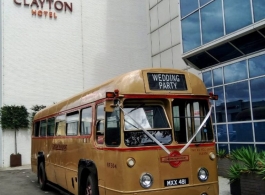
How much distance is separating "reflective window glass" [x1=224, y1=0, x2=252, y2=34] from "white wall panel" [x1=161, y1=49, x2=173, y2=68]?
933cm

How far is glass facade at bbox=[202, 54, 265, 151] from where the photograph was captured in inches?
509

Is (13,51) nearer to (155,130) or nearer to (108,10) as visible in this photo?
(108,10)

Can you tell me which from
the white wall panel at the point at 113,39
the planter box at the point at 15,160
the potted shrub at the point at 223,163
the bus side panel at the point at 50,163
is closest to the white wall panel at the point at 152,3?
the white wall panel at the point at 113,39

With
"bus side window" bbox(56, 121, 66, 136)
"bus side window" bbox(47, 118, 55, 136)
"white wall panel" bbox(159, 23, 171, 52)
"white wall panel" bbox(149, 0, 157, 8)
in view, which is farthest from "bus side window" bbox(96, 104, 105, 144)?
"white wall panel" bbox(149, 0, 157, 8)

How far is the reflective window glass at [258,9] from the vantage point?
39.4 feet

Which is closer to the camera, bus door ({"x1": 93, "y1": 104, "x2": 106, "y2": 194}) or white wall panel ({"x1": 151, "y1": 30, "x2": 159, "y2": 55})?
bus door ({"x1": 93, "y1": 104, "x2": 106, "y2": 194})

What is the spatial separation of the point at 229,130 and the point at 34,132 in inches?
332

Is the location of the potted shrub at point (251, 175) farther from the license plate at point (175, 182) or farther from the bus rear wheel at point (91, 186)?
the bus rear wheel at point (91, 186)

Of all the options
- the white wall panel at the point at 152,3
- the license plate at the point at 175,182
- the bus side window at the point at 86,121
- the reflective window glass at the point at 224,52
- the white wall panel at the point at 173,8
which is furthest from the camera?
the white wall panel at the point at 152,3

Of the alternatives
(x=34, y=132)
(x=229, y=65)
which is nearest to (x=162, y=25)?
(x=229, y=65)

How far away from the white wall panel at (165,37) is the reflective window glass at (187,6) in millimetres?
6325

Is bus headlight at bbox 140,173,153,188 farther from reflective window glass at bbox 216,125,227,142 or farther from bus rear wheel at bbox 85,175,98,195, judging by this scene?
reflective window glass at bbox 216,125,227,142

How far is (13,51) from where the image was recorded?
83.2 feet

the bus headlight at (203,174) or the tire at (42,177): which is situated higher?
the bus headlight at (203,174)
